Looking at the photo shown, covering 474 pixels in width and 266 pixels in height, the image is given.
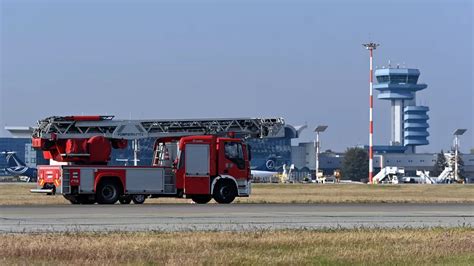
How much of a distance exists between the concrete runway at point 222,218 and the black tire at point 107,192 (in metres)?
3.39

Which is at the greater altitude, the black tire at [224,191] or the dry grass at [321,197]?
the black tire at [224,191]

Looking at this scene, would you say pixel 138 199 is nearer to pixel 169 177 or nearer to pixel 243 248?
pixel 169 177

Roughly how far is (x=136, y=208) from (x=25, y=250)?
14.8 m

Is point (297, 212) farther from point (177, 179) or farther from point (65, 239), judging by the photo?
point (65, 239)

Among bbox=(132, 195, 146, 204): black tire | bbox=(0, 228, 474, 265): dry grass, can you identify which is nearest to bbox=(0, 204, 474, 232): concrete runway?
bbox=(0, 228, 474, 265): dry grass

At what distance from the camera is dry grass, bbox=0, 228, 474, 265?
16750 millimetres

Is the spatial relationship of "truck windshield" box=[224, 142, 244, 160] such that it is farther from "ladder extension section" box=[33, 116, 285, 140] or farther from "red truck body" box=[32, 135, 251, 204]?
"ladder extension section" box=[33, 116, 285, 140]

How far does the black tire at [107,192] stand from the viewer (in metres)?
36.1

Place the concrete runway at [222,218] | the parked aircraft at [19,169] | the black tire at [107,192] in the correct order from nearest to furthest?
1. the concrete runway at [222,218]
2. the black tire at [107,192]
3. the parked aircraft at [19,169]

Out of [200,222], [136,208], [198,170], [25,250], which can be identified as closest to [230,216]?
[200,222]

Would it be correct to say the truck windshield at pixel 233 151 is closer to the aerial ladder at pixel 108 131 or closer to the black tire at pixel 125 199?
the aerial ladder at pixel 108 131

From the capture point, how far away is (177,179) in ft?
122

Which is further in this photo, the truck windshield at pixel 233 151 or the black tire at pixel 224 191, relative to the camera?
the truck windshield at pixel 233 151

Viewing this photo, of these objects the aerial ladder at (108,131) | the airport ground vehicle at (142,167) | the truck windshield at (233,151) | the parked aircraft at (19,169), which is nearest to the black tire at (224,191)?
A: the airport ground vehicle at (142,167)
